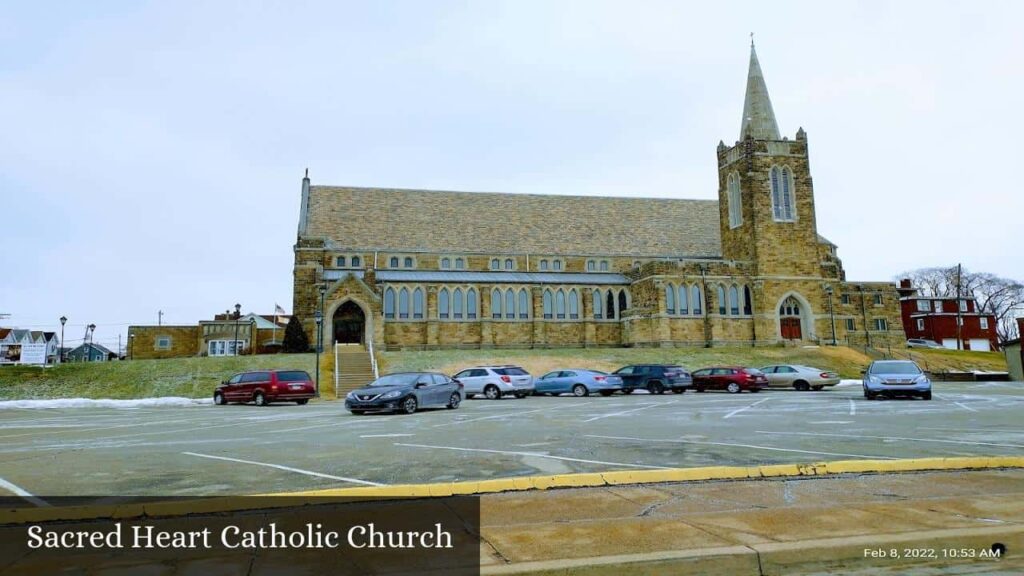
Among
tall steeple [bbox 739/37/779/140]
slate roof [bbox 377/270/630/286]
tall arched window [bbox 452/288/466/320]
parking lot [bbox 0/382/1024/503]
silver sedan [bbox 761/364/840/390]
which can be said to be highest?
tall steeple [bbox 739/37/779/140]

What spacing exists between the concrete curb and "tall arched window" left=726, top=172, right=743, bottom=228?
50120 mm

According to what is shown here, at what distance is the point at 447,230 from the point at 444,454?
45.9 meters

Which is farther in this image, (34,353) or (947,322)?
(947,322)

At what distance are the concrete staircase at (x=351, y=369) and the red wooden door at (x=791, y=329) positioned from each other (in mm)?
31187

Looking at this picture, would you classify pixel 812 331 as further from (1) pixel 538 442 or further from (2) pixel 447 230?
(1) pixel 538 442

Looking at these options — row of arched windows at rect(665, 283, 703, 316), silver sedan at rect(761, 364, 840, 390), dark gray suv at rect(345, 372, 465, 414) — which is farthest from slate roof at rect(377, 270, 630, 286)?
dark gray suv at rect(345, 372, 465, 414)

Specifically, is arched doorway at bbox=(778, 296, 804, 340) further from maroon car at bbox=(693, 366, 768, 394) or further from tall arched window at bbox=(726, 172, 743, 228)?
maroon car at bbox=(693, 366, 768, 394)

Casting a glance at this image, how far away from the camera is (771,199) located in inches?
2039

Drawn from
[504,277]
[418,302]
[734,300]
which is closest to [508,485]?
[418,302]

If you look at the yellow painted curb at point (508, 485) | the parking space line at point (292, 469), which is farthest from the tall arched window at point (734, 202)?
the parking space line at point (292, 469)

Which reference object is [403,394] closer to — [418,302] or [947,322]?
[418,302]

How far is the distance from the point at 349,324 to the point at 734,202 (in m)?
31.0

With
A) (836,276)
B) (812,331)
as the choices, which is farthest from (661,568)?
(836,276)

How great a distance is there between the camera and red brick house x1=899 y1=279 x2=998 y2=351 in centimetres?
7431
